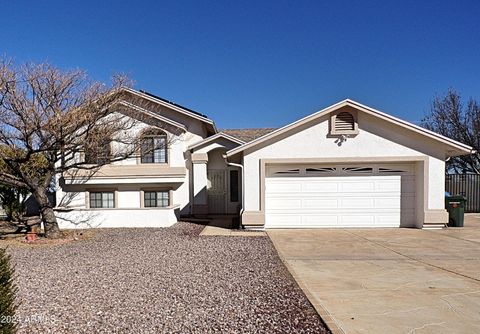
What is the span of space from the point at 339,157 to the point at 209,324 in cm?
914

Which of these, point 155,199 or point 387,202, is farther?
point 155,199

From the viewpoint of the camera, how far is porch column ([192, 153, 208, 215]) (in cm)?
1625

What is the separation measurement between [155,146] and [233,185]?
4825 mm

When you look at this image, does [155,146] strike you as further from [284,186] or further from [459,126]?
[459,126]

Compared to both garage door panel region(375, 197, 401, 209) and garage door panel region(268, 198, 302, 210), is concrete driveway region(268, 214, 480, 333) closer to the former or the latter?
garage door panel region(375, 197, 401, 209)

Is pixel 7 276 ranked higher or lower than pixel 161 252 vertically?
higher

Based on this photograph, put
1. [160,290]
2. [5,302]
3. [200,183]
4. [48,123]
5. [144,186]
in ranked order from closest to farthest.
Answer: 1. [5,302]
2. [160,290]
3. [48,123]
4. [200,183]
5. [144,186]

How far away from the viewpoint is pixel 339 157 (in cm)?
1193

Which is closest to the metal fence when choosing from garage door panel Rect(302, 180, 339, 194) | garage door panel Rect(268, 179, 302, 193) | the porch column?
garage door panel Rect(302, 180, 339, 194)

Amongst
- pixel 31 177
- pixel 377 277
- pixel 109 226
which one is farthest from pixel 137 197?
pixel 377 277

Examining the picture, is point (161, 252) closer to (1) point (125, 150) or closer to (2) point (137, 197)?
(1) point (125, 150)

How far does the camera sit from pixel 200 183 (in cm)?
1631

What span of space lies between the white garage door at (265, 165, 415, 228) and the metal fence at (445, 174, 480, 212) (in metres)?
7.95

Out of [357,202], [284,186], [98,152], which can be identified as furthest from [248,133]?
[98,152]
